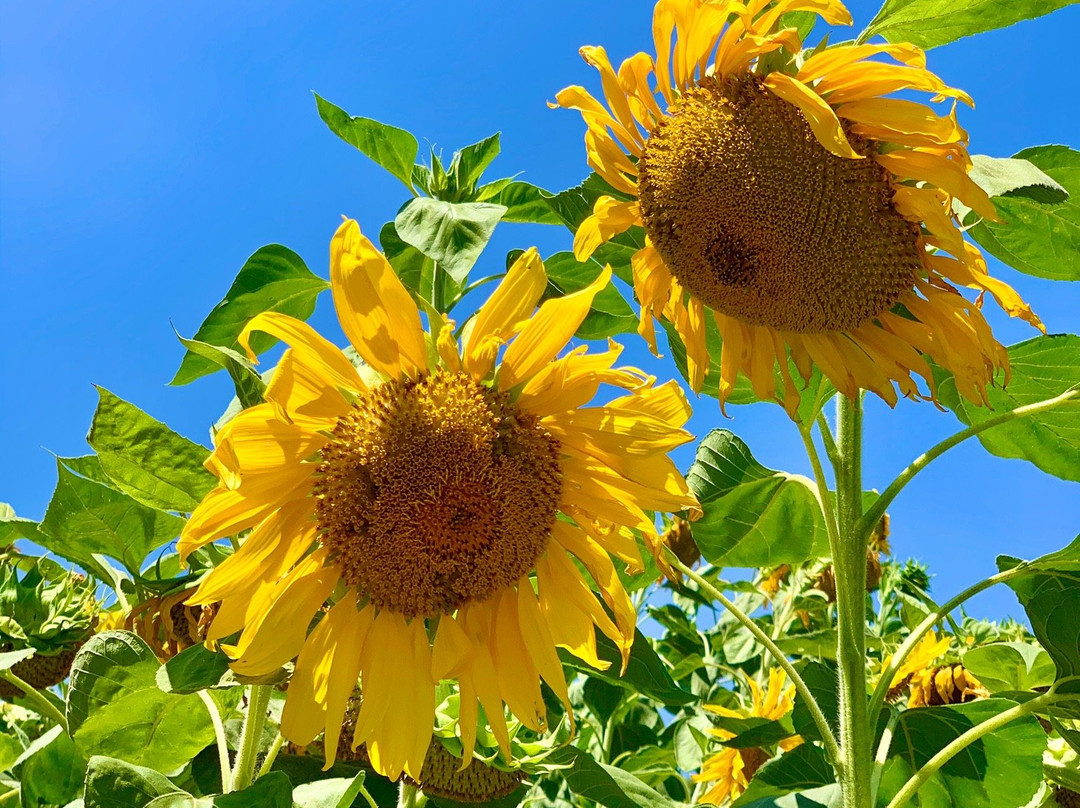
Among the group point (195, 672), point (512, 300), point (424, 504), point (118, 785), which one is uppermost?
point (512, 300)

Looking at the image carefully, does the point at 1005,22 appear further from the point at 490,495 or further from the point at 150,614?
the point at 150,614

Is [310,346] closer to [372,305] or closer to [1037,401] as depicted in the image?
[372,305]

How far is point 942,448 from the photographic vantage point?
1.96 metres

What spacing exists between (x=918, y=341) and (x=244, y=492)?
1165mm

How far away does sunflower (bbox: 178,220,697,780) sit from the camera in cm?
146

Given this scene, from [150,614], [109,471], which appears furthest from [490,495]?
[150,614]

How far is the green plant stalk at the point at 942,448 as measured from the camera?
6.21 ft

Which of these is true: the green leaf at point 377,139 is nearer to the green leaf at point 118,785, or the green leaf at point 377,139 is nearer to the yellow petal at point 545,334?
the yellow petal at point 545,334

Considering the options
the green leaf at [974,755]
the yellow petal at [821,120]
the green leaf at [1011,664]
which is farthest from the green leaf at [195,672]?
the green leaf at [1011,664]

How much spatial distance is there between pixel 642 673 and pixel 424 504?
47 cm

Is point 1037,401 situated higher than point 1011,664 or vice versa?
point 1037,401

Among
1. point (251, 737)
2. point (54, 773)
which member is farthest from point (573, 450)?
point (54, 773)

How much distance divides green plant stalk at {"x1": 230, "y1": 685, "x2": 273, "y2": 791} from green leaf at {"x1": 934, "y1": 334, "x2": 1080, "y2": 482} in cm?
138

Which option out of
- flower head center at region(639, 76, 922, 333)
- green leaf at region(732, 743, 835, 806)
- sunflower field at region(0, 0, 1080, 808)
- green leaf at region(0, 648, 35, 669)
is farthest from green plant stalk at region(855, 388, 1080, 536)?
green leaf at region(0, 648, 35, 669)
